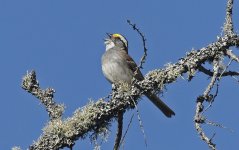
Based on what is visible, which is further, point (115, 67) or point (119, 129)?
point (115, 67)

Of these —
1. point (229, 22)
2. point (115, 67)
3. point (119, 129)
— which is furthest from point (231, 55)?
point (115, 67)

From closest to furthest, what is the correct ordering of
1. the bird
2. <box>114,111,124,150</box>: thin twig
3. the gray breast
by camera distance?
<box>114,111,124,150</box>: thin twig < the bird < the gray breast

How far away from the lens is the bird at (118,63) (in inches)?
280

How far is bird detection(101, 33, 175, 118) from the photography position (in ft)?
23.4

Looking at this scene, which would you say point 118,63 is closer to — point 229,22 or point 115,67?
point 115,67

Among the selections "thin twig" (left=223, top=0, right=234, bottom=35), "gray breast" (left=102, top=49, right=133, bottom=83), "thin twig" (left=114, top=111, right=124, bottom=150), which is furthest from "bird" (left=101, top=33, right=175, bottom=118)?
"thin twig" (left=223, top=0, right=234, bottom=35)

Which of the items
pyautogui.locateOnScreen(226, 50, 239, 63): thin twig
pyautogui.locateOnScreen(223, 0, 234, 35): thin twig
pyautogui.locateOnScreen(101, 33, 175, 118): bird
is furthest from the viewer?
pyautogui.locateOnScreen(101, 33, 175, 118): bird

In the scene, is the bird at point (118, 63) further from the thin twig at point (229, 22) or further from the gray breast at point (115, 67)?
the thin twig at point (229, 22)

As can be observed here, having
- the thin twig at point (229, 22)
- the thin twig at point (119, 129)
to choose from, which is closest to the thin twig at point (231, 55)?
the thin twig at point (229, 22)

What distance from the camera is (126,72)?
24.9 feet

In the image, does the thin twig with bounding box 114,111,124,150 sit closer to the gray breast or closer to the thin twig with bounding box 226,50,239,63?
the thin twig with bounding box 226,50,239,63

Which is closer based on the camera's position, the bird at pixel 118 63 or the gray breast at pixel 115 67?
the bird at pixel 118 63

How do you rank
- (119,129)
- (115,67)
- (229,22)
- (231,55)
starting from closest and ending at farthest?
(231,55), (229,22), (119,129), (115,67)

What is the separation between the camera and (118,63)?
7934 mm
